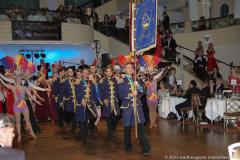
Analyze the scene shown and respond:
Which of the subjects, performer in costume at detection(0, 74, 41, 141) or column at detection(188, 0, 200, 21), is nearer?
performer in costume at detection(0, 74, 41, 141)

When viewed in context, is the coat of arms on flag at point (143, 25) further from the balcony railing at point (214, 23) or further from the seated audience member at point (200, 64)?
the balcony railing at point (214, 23)

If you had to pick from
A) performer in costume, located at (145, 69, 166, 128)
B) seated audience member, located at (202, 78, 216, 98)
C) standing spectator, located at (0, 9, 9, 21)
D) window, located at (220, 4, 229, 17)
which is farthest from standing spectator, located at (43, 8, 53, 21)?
seated audience member, located at (202, 78, 216, 98)

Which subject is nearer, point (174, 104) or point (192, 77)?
point (174, 104)

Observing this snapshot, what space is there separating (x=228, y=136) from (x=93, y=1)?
70.7ft

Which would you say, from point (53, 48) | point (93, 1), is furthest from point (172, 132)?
point (93, 1)

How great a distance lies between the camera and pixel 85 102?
30.2ft

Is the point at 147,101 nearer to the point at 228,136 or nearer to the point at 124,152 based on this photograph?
the point at 228,136

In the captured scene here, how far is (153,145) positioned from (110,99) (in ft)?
4.83

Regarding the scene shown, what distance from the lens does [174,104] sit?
1272 cm

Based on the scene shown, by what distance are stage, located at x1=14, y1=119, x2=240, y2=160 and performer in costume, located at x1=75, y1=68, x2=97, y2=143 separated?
458 millimetres

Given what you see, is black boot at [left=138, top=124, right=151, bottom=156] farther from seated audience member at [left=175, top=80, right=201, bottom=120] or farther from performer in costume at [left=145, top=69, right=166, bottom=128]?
seated audience member at [left=175, top=80, right=201, bottom=120]

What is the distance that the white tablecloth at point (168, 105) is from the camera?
12.5 metres

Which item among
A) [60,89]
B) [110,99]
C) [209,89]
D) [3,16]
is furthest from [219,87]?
[3,16]

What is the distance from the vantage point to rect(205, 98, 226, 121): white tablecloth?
10.9 m
